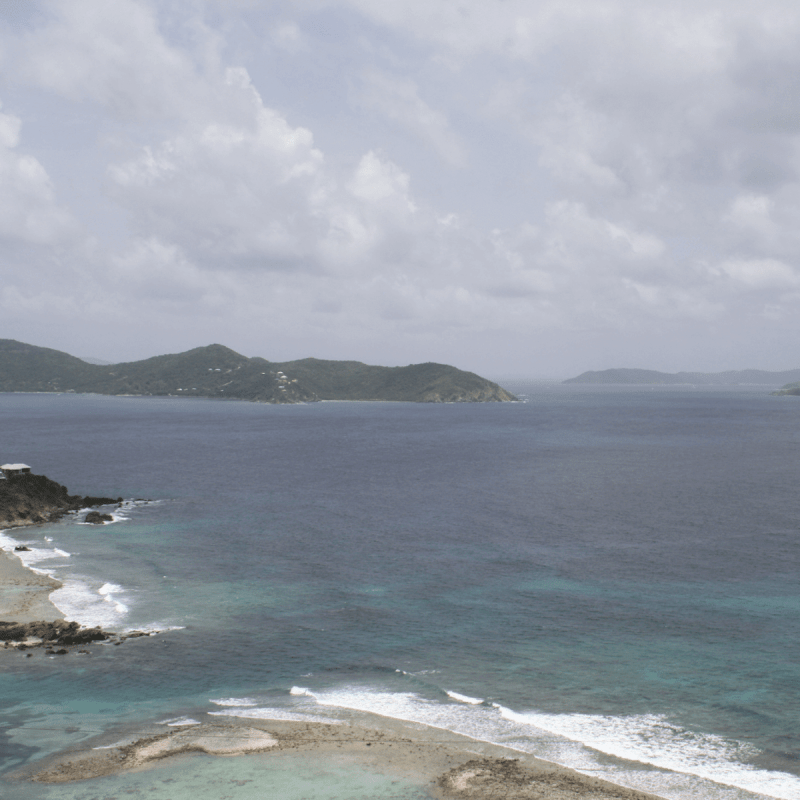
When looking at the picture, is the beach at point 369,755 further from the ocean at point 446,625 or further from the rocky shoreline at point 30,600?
the rocky shoreline at point 30,600

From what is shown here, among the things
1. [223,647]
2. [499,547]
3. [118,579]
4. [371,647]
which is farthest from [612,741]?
[118,579]

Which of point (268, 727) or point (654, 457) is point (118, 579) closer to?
point (268, 727)

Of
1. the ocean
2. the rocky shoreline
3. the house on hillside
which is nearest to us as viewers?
the ocean

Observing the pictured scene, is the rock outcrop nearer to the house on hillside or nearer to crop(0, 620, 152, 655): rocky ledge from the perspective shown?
crop(0, 620, 152, 655): rocky ledge

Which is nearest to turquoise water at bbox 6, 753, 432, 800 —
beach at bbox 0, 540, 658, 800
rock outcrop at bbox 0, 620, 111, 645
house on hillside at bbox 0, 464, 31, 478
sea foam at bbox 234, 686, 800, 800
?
beach at bbox 0, 540, 658, 800

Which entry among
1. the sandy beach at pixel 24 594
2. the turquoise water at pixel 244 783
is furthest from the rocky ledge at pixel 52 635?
the turquoise water at pixel 244 783
